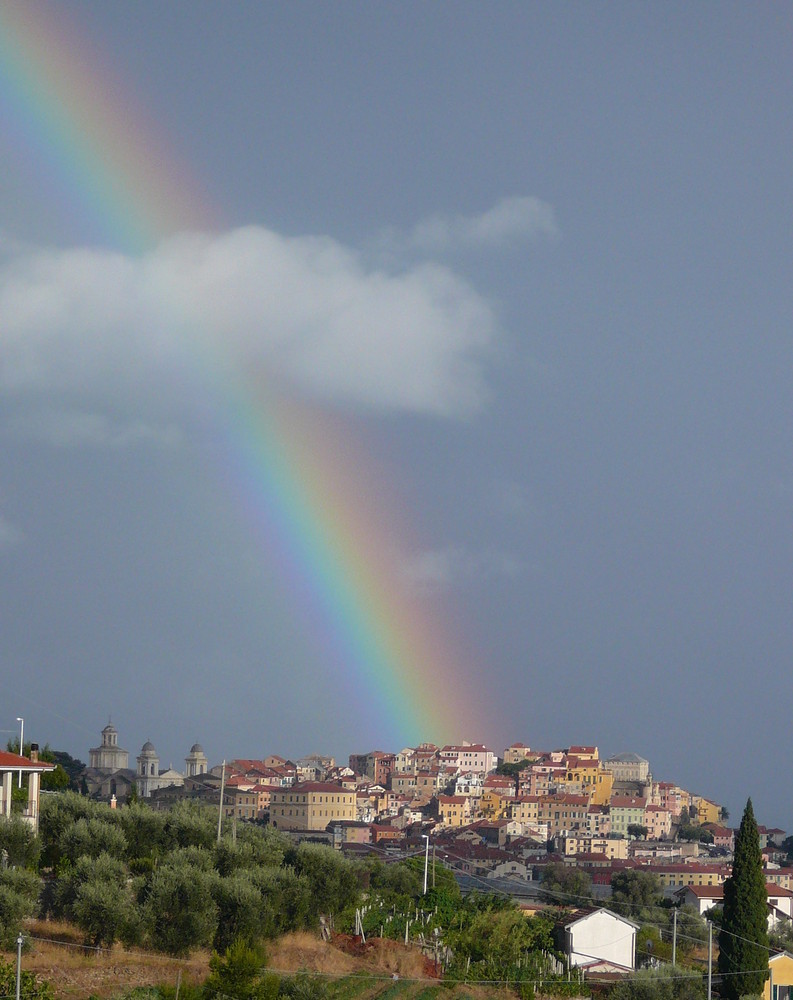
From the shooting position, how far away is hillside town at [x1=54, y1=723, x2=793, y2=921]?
99.9m

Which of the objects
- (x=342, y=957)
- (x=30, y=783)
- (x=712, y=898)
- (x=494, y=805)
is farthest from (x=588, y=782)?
(x=30, y=783)

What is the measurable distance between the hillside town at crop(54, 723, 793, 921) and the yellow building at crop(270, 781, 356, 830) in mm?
126

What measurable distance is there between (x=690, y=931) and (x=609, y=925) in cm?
1564

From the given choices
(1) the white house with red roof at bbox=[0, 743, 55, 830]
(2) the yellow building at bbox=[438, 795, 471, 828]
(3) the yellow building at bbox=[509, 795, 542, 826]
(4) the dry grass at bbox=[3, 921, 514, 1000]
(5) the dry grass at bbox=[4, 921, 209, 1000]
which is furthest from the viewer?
(3) the yellow building at bbox=[509, 795, 542, 826]

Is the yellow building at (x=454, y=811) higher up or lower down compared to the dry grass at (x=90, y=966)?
lower down

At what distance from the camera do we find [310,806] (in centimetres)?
12581

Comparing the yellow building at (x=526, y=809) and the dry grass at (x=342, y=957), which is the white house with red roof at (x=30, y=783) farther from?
the yellow building at (x=526, y=809)

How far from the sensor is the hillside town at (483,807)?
3935 inches

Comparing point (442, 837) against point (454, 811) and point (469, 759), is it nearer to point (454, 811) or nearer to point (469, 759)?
point (454, 811)

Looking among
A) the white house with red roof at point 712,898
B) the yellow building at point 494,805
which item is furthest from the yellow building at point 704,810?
the white house with red roof at point 712,898

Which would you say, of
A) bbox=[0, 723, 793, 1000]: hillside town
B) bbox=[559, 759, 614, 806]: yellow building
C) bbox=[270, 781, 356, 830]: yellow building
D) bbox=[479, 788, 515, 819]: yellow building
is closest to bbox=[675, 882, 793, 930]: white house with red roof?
bbox=[0, 723, 793, 1000]: hillside town

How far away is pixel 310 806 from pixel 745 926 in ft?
305

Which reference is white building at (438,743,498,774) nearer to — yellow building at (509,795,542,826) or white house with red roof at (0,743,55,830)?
yellow building at (509,795,542,826)

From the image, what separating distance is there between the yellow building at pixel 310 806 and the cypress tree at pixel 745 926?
90209 mm
